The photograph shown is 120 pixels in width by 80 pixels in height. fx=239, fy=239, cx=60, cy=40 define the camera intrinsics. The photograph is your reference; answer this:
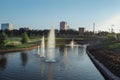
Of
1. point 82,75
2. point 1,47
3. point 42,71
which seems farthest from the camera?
point 1,47

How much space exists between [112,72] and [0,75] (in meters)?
12.2

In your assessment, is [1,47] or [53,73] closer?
[53,73]

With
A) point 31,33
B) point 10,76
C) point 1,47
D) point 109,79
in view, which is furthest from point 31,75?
point 31,33

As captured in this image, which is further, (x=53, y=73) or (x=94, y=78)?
(x=53, y=73)

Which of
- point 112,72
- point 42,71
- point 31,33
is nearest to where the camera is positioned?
point 112,72

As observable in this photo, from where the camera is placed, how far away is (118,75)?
920 inches

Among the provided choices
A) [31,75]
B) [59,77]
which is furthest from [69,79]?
[31,75]

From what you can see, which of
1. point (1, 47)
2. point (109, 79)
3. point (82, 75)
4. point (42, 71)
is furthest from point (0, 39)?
point (109, 79)

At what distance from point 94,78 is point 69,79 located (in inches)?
115

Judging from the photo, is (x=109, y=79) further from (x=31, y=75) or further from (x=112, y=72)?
(x=31, y=75)

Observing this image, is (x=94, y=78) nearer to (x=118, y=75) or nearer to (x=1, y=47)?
(x=118, y=75)

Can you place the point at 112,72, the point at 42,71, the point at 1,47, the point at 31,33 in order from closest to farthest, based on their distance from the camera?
the point at 112,72, the point at 42,71, the point at 1,47, the point at 31,33

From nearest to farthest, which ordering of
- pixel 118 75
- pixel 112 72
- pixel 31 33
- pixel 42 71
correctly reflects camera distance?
pixel 118 75, pixel 112 72, pixel 42 71, pixel 31 33

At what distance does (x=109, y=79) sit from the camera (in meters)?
23.5
